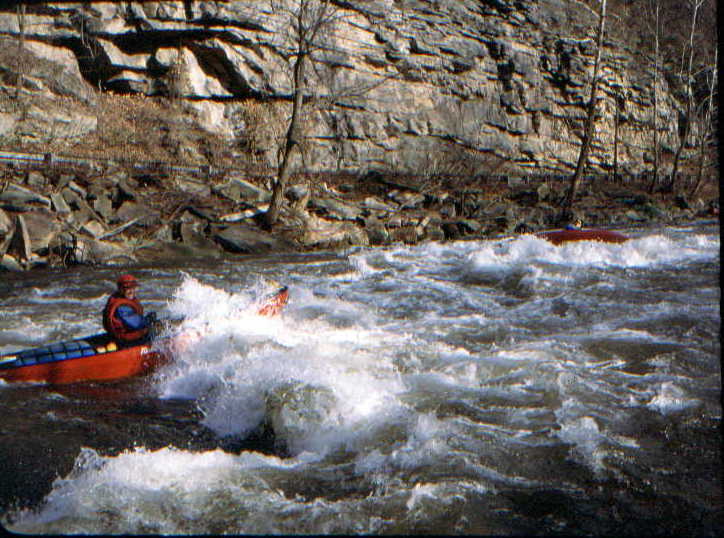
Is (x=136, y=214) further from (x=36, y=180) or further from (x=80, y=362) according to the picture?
(x=80, y=362)

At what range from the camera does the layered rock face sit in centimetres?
2223

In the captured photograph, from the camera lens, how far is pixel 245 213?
1620 centimetres

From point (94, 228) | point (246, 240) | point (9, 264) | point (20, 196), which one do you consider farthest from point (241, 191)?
point (9, 264)

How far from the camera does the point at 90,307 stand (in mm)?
9453

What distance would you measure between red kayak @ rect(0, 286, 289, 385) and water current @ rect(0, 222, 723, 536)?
14 centimetres

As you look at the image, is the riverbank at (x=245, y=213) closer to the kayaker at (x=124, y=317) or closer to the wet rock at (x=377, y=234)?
the wet rock at (x=377, y=234)

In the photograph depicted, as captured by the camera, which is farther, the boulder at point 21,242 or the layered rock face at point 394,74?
the layered rock face at point 394,74

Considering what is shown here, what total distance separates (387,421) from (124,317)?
3.24 metres

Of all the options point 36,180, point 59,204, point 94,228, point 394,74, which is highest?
point 394,74

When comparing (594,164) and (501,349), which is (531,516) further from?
(594,164)

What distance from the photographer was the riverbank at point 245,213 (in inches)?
500

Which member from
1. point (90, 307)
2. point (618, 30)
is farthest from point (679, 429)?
point (618, 30)

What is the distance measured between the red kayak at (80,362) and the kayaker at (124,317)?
0.11 meters

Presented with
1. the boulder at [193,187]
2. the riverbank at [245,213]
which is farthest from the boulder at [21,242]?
the boulder at [193,187]
